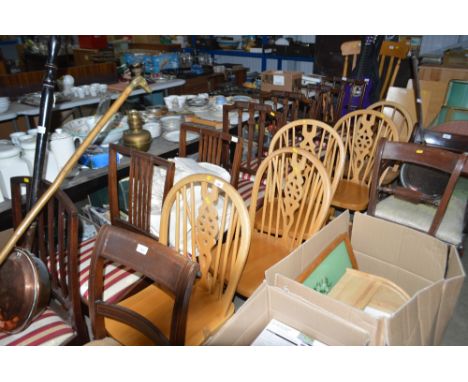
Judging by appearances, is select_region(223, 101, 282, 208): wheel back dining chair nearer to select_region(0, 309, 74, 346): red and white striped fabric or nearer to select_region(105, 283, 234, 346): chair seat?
select_region(105, 283, 234, 346): chair seat

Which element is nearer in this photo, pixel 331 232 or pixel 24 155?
pixel 331 232

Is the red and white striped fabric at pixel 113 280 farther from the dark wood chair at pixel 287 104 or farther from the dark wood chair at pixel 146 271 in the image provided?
the dark wood chair at pixel 287 104

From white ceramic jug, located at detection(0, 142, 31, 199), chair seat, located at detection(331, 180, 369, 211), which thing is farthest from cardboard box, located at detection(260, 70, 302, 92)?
white ceramic jug, located at detection(0, 142, 31, 199)

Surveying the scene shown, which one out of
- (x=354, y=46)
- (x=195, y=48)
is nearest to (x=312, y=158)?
(x=354, y=46)

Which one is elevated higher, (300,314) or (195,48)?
(195,48)

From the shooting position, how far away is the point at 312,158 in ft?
4.14

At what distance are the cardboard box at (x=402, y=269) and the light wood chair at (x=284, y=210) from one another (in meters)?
0.14

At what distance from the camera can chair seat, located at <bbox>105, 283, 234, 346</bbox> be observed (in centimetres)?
→ 100

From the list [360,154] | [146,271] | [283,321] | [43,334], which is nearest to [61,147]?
[43,334]

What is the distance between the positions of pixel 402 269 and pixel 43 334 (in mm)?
1189

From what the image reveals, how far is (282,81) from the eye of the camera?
3.13 meters

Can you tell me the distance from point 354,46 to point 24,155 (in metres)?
3.23
